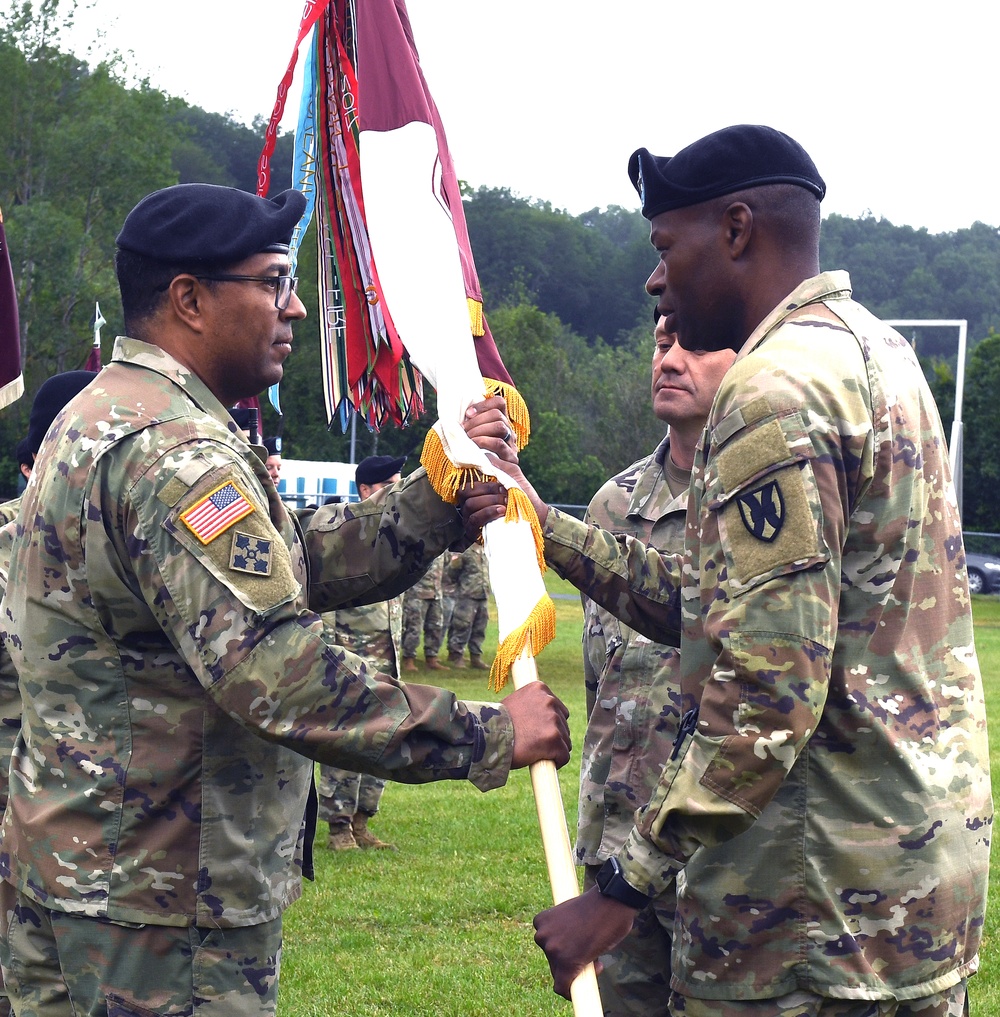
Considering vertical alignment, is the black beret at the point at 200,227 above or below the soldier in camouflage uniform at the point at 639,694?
above

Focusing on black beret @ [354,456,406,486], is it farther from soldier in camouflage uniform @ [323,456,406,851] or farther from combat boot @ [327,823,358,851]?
combat boot @ [327,823,358,851]

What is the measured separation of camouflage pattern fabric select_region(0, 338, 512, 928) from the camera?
276cm

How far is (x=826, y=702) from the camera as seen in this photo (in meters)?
2.60

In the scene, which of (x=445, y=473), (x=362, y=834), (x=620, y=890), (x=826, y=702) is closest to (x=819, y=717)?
(x=826, y=702)

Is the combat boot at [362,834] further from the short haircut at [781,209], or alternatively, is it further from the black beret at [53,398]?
the short haircut at [781,209]

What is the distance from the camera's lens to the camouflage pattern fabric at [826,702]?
8.06 ft

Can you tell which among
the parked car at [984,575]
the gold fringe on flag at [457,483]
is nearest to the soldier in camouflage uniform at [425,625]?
the gold fringe on flag at [457,483]

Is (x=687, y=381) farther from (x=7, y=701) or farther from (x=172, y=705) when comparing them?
(x=7, y=701)

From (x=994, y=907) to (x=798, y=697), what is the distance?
5441 millimetres

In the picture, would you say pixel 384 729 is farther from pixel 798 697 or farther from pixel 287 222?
pixel 287 222

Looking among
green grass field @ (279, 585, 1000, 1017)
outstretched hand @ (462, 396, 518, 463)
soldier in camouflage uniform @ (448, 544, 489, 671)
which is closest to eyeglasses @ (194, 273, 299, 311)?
outstretched hand @ (462, 396, 518, 463)

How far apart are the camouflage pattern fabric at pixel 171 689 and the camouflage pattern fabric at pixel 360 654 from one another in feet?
18.4

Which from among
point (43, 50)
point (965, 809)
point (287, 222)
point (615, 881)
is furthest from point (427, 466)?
point (43, 50)

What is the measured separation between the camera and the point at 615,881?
2.65 m
